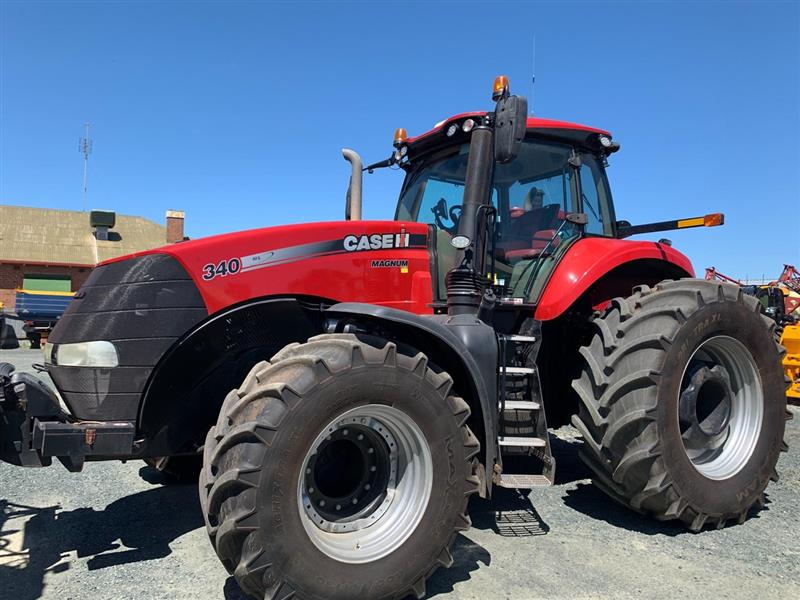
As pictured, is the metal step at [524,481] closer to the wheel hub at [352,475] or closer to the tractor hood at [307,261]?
the wheel hub at [352,475]

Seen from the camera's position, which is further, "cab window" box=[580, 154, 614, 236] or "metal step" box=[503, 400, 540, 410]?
"cab window" box=[580, 154, 614, 236]

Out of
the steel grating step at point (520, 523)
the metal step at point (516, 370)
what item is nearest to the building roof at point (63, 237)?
the steel grating step at point (520, 523)

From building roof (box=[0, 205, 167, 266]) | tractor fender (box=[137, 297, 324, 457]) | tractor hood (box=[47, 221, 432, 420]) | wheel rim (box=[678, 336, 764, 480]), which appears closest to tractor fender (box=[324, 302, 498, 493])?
tractor fender (box=[137, 297, 324, 457])

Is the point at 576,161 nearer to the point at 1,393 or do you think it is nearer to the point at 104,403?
the point at 104,403

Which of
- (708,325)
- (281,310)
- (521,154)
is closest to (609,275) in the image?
(708,325)

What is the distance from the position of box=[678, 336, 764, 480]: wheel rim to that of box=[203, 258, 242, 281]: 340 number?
2982mm

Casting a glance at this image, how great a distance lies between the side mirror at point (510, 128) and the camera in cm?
333

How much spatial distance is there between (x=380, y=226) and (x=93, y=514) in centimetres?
272

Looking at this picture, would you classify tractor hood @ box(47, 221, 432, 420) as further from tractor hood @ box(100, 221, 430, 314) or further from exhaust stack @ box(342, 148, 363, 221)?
exhaust stack @ box(342, 148, 363, 221)

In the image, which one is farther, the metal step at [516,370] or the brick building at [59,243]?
the brick building at [59,243]

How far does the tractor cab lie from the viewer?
411cm

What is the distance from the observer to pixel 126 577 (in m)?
2.91

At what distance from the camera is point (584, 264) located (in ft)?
13.1

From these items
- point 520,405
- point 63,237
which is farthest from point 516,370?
point 63,237
